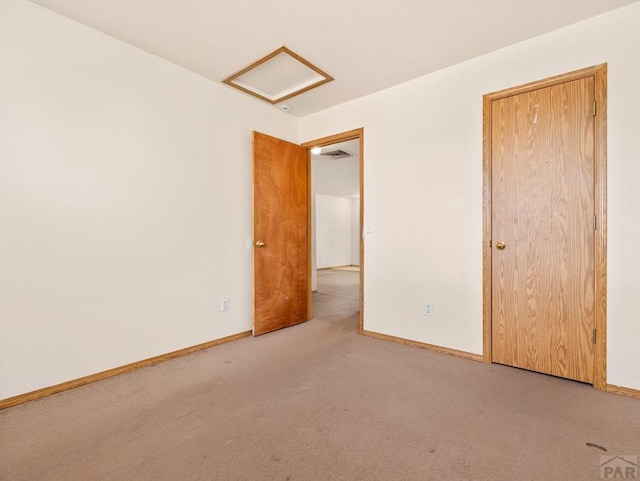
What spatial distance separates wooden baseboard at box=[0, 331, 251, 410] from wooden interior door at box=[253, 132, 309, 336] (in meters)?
0.56

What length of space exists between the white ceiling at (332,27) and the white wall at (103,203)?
27 centimetres

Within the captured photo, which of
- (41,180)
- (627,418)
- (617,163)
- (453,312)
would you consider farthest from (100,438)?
(617,163)

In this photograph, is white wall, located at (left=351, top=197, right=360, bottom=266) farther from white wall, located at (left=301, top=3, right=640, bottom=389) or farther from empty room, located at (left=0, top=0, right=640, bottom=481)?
empty room, located at (left=0, top=0, right=640, bottom=481)

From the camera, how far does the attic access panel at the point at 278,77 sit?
8.36 ft

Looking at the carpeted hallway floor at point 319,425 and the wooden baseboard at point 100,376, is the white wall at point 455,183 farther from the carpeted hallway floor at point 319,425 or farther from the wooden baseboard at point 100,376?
the wooden baseboard at point 100,376

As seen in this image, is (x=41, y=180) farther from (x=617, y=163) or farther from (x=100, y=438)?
(x=617, y=163)

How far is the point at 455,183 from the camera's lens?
103 inches

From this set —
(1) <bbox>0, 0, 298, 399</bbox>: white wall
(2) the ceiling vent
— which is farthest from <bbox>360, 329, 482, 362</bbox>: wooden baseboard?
(2) the ceiling vent

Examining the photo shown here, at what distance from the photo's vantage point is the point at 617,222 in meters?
1.95

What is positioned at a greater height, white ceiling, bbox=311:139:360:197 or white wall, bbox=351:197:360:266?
white ceiling, bbox=311:139:360:197

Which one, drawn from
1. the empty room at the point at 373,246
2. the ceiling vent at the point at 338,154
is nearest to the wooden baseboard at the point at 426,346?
the empty room at the point at 373,246

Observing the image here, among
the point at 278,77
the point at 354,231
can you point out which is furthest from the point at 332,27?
the point at 354,231

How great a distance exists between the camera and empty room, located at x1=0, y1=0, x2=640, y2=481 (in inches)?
61.1

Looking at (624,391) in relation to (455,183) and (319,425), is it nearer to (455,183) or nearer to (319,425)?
(455,183)
